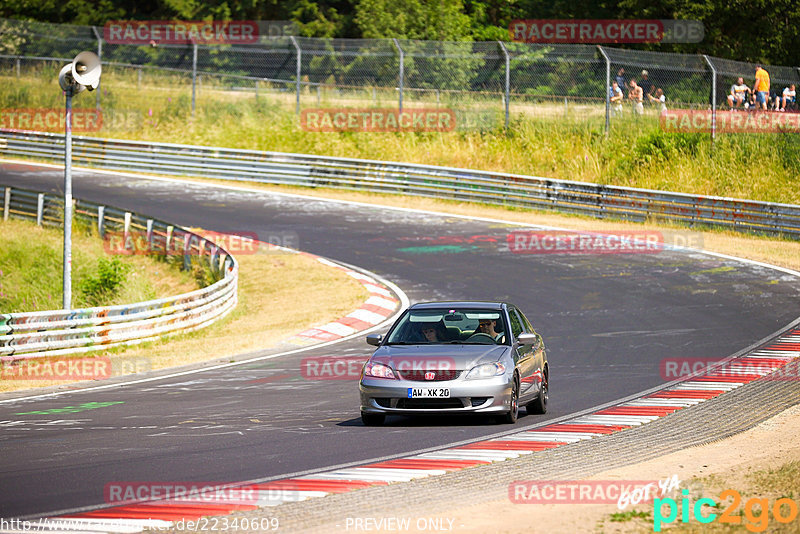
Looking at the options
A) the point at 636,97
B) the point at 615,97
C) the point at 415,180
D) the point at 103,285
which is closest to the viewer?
the point at 103,285

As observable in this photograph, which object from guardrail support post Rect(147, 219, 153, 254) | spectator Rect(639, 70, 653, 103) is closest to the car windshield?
guardrail support post Rect(147, 219, 153, 254)

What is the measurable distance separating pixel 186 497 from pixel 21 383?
872cm

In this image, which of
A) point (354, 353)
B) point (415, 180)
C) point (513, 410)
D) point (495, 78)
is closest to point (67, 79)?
point (354, 353)

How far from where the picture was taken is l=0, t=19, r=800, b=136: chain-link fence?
3309cm

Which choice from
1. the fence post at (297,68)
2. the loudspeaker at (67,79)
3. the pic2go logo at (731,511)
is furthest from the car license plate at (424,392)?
the fence post at (297,68)

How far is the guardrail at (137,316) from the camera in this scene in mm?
17594

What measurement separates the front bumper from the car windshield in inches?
32.9

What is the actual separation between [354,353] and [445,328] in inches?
221

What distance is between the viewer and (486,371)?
11.5 meters

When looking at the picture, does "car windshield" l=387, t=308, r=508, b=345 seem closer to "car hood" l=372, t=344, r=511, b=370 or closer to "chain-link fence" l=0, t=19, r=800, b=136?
"car hood" l=372, t=344, r=511, b=370

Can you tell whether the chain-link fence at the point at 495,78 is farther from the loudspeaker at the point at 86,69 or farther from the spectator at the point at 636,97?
the loudspeaker at the point at 86,69

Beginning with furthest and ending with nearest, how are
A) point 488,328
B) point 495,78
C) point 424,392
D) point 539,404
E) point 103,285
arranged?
point 495,78 → point 103,285 → point 539,404 → point 488,328 → point 424,392

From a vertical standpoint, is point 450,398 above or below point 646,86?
below

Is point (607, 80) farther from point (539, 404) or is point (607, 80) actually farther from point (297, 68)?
point (539, 404)
